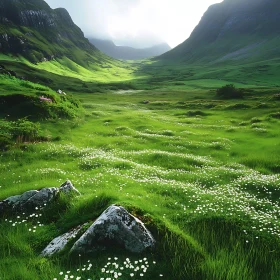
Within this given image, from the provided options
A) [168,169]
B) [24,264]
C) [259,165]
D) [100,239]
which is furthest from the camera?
[259,165]

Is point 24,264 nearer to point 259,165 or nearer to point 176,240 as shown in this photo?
point 176,240

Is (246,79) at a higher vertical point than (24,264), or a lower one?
lower

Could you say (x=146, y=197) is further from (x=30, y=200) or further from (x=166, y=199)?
(x=30, y=200)

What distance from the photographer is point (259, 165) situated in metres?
24.5

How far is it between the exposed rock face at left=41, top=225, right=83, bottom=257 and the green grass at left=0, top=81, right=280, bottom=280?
39cm

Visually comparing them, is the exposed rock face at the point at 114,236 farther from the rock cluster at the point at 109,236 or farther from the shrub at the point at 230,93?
the shrub at the point at 230,93

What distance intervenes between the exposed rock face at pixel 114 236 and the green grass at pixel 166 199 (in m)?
0.35

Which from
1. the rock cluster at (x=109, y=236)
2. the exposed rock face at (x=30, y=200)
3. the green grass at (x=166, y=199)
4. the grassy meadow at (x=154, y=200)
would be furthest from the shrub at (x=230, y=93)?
the rock cluster at (x=109, y=236)

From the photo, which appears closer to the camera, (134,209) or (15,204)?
(134,209)

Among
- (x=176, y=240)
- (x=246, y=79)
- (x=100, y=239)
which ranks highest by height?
(x=100, y=239)

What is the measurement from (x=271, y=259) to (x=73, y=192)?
31.0 feet

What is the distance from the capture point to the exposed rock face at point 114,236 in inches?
385

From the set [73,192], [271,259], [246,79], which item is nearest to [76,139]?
[73,192]

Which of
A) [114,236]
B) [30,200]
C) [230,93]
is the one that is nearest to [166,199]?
[114,236]
